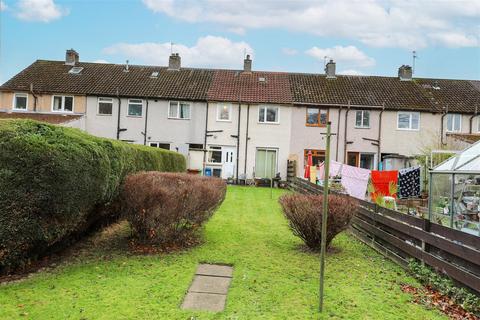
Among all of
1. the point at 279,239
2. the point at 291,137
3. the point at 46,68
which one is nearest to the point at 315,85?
the point at 291,137

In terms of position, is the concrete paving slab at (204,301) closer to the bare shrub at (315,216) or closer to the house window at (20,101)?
the bare shrub at (315,216)

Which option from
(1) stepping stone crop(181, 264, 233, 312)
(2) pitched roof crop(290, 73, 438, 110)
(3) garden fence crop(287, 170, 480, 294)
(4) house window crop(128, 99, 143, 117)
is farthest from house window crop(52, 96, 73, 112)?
(1) stepping stone crop(181, 264, 233, 312)

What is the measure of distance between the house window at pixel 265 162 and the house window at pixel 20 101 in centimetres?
1557

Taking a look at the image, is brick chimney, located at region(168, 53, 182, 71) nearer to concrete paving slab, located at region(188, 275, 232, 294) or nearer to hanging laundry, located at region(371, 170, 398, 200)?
hanging laundry, located at region(371, 170, 398, 200)

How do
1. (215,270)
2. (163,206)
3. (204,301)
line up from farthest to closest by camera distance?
(163,206), (215,270), (204,301)

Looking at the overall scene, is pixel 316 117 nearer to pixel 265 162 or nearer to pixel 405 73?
pixel 265 162

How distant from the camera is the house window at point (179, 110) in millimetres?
26859

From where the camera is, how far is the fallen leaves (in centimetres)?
489

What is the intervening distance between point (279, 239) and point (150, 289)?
389cm

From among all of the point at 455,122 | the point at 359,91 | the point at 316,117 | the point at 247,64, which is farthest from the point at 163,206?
the point at 455,122

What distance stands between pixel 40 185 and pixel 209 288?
2.65 m

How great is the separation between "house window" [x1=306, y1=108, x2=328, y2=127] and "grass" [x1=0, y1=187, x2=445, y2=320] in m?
18.7

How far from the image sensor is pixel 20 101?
27094 mm

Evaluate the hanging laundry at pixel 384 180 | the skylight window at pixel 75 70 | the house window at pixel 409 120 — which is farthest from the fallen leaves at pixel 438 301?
the skylight window at pixel 75 70
